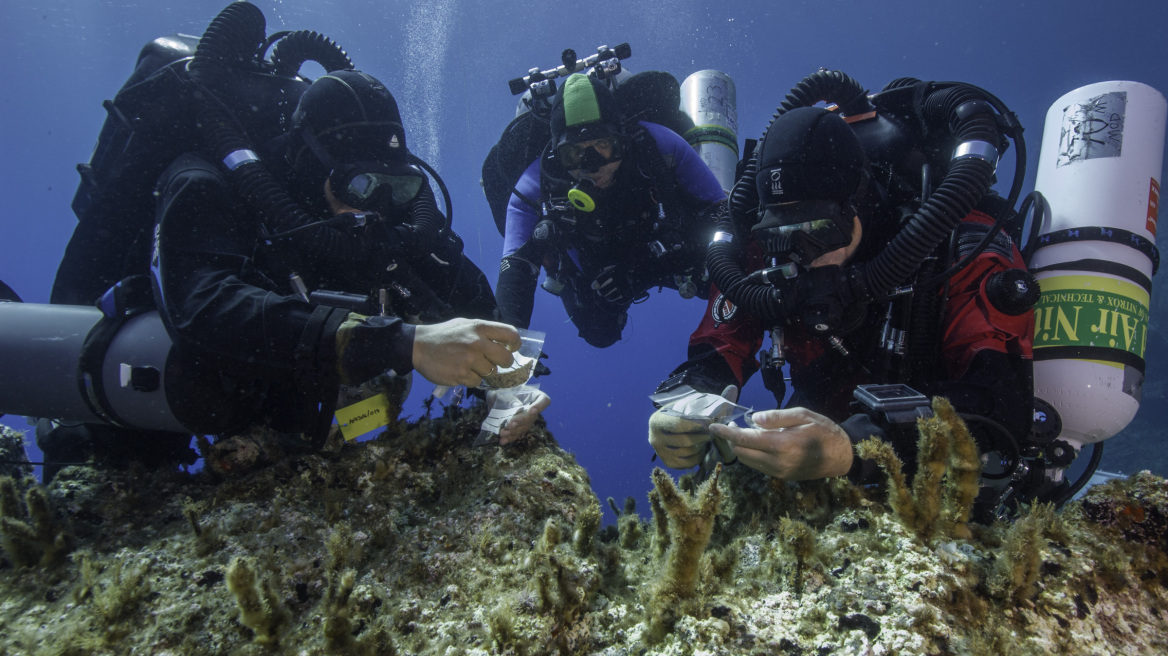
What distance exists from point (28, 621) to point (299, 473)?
2.88 feet

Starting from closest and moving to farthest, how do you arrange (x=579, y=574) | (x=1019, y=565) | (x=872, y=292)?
(x=1019, y=565)
(x=579, y=574)
(x=872, y=292)

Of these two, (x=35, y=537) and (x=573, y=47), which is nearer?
(x=35, y=537)

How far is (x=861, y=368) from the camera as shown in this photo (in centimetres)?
321

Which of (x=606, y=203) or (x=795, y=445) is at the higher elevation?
(x=606, y=203)

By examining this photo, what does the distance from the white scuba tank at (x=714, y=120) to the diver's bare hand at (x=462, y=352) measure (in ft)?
18.7

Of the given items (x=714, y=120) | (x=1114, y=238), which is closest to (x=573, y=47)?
(x=714, y=120)

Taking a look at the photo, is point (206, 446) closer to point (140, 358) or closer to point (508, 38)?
point (140, 358)

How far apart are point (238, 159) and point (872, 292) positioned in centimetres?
379

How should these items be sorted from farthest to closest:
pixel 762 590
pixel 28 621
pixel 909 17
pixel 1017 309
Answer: pixel 909 17 < pixel 1017 309 < pixel 28 621 < pixel 762 590

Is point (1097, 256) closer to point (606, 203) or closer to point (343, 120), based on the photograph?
point (606, 203)

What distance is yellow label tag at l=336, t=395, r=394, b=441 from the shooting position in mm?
2492

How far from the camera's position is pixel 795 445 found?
6.06 ft

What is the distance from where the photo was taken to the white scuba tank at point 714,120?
6988 mm

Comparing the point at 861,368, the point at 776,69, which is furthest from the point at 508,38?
the point at 861,368
